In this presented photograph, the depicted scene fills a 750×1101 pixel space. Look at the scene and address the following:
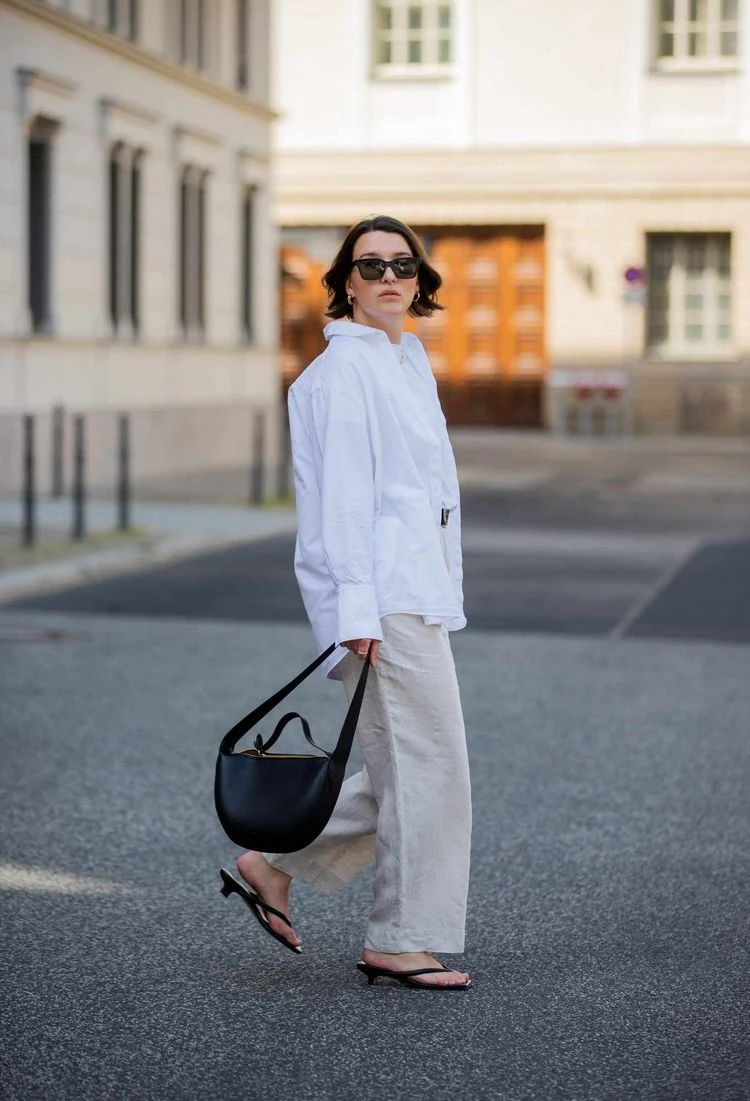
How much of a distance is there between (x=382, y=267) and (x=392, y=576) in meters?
0.73

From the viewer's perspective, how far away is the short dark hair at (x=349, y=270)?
4.81 metres

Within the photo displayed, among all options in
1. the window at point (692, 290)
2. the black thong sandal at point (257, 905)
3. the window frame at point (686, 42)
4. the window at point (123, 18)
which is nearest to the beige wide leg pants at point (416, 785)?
the black thong sandal at point (257, 905)

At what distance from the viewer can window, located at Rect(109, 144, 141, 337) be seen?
→ 23.4 metres

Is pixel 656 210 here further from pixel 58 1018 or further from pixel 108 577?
pixel 58 1018

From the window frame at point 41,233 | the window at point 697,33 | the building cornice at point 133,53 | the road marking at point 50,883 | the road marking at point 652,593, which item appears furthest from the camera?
the window at point 697,33

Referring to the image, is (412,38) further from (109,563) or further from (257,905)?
(257,905)

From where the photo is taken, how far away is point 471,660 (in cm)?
1028

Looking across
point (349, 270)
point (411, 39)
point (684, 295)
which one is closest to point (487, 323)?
point (684, 295)

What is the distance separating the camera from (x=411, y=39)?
38469 millimetres

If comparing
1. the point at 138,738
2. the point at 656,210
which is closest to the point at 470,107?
the point at 656,210

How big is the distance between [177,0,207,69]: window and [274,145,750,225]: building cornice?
38.8 feet

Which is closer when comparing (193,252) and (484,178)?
(193,252)

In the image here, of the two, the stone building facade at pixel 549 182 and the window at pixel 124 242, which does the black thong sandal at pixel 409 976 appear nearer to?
the window at pixel 124 242

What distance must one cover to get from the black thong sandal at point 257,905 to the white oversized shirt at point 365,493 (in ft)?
1.89
